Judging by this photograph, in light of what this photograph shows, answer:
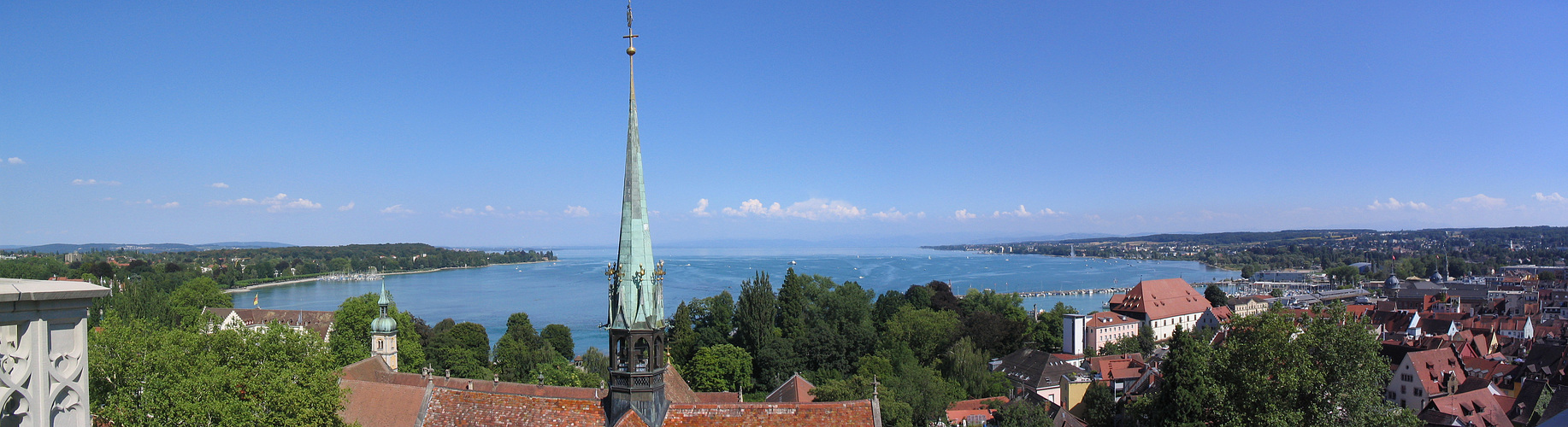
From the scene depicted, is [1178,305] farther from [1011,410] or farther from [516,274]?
[516,274]

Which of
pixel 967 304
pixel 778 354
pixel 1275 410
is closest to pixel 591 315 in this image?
pixel 967 304

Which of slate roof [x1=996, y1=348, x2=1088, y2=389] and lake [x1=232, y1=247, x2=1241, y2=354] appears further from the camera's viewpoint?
lake [x1=232, y1=247, x2=1241, y2=354]

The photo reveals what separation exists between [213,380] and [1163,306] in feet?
263

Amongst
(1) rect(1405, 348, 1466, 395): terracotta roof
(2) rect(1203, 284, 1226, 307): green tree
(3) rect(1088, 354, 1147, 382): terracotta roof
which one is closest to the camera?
(1) rect(1405, 348, 1466, 395): terracotta roof

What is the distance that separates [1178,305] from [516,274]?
5868 inches

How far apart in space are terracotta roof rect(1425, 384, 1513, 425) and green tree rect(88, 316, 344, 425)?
3819 centimetres

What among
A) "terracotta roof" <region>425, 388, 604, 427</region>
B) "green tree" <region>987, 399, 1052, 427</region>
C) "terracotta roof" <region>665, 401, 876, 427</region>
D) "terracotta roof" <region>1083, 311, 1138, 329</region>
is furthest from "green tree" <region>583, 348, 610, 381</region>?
"terracotta roof" <region>1083, 311, 1138, 329</region>

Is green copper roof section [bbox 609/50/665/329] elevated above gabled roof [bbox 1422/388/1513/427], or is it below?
above

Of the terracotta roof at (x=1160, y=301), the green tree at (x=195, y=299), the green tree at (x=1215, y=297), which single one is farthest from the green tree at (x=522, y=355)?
the green tree at (x=1215, y=297)

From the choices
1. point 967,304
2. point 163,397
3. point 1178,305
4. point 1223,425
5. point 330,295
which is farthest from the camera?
point 330,295

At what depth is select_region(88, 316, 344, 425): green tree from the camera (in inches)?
614

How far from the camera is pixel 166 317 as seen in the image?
46750mm

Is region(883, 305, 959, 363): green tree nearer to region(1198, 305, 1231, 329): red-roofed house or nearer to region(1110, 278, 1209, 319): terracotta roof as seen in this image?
region(1110, 278, 1209, 319): terracotta roof

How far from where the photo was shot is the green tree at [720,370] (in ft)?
136
